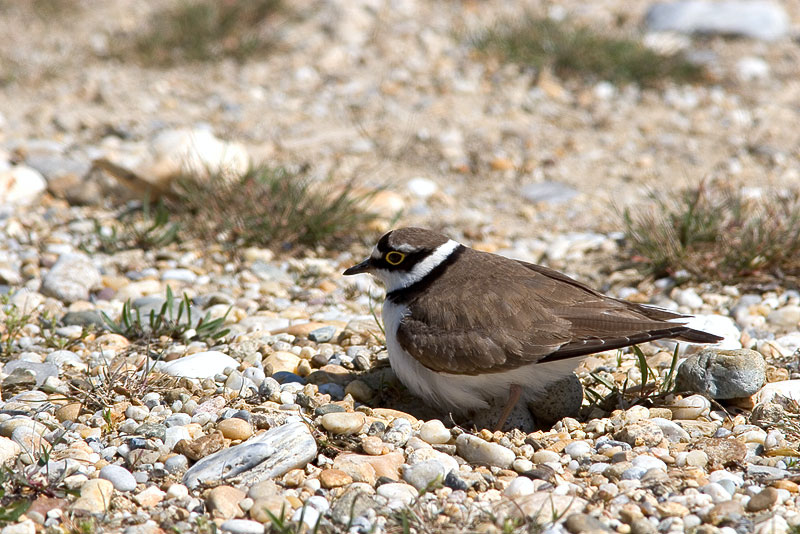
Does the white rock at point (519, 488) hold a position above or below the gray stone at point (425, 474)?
above

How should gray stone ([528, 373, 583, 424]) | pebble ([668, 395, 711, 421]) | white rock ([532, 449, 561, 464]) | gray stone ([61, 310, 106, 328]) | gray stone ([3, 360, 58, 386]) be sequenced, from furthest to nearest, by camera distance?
gray stone ([61, 310, 106, 328]), gray stone ([3, 360, 58, 386]), gray stone ([528, 373, 583, 424]), pebble ([668, 395, 711, 421]), white rock ([532, 449, 561, 464])

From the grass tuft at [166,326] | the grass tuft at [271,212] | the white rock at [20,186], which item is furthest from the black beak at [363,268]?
the white rock at [20,186]

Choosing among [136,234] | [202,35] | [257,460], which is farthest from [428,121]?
[257,460]

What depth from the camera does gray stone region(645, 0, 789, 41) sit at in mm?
10477

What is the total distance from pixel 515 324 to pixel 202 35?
273 inches

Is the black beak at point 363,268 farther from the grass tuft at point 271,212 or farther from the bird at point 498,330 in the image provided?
the grass tuft at point 271,212

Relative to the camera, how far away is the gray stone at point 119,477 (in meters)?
3.69

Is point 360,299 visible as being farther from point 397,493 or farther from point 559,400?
point 397,493

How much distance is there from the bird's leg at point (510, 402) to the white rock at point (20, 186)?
15.8 ft

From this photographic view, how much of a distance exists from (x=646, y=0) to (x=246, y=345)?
27.7 feet

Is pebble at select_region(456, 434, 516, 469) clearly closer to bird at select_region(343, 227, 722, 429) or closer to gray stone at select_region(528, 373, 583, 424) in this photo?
bird at select_region(343, 227, 722, 429)

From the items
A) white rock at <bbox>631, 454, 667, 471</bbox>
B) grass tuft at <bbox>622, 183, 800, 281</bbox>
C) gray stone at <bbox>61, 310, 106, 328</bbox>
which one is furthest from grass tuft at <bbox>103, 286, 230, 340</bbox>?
grass tuft at <bbox>622, 183, 800, 281</bbox>

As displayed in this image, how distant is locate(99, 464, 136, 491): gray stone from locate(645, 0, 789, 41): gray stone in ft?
29.4

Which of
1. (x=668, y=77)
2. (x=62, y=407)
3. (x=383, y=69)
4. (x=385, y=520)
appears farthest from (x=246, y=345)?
(x=668, y=77)
